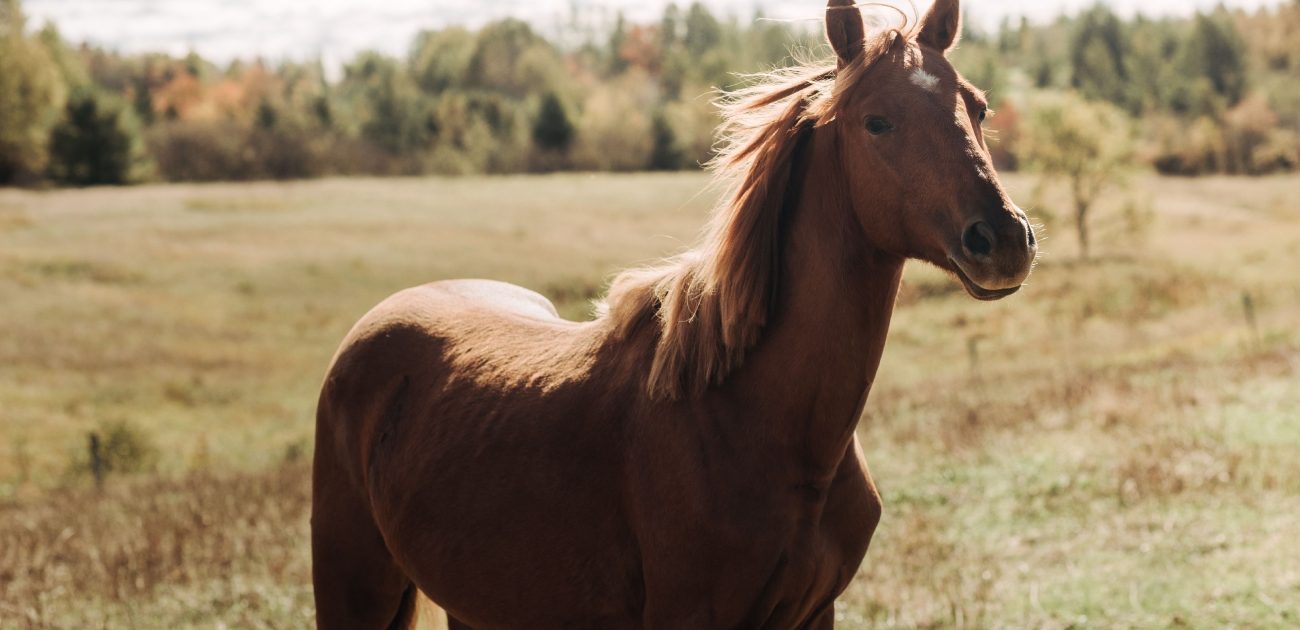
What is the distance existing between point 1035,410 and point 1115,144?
42.3 metres

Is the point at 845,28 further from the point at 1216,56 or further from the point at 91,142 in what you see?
the point at 1216,56

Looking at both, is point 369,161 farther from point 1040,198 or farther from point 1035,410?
point 1035,410

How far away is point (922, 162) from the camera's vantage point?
2.81m

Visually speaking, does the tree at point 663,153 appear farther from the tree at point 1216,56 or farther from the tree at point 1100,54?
the tree at point 1216,56

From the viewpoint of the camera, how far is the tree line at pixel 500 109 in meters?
59.9

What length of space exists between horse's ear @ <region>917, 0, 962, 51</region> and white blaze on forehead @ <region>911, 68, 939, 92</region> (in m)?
0.32

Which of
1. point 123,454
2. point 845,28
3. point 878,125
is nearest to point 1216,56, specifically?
point 123,454

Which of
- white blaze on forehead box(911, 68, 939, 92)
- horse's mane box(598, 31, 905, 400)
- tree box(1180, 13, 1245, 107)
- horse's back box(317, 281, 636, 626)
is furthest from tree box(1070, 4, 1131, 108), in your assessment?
white blaze on forehead box(911, 68, 939, 92)

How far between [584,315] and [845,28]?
31.3 meters

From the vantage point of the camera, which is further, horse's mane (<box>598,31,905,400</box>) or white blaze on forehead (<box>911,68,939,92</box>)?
horse's mane (<box>598,31,905,400</box>)

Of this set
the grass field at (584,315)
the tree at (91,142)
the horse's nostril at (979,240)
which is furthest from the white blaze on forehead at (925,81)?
the tree at (91,142)

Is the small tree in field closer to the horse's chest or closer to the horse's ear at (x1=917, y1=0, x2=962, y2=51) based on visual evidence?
the horse's ear at (x1=917, y1=0, x2=962, y2=51)

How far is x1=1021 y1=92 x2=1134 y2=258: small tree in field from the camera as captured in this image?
161ft

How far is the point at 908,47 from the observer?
3.04 metres
